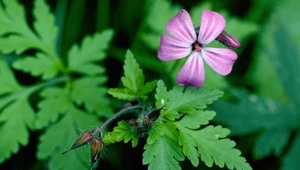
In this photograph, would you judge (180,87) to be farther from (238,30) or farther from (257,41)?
(257,41)

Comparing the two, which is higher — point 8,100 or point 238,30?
point 238,30

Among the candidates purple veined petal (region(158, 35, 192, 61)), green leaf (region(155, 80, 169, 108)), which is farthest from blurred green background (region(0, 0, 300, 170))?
green leaf (region(155, 80, 169, 108))

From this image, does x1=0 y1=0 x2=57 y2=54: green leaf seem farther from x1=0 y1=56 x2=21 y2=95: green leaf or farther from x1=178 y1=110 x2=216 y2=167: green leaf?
x1=178 y1=110 x2=216 y2=167: green leaf

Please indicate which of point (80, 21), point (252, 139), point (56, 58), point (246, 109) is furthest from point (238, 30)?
point (56, 58)

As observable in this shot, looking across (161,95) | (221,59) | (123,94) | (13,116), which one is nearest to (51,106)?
(13,116)

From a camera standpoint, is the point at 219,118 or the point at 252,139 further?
the point at 252,139

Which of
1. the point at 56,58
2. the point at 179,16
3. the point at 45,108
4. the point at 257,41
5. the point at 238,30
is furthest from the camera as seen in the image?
the point at 257,41
